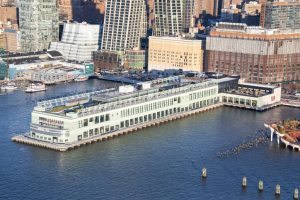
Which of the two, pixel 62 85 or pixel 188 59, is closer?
pixel 62 85

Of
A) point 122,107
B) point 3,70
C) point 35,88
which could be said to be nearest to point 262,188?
point 122,107

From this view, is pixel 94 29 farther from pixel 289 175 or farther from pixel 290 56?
pixel 289 175

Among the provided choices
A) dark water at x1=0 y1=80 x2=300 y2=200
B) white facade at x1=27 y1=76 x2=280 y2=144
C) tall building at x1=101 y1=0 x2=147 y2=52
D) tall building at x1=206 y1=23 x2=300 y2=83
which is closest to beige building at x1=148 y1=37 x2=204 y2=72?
tall building at x1=206 y1=23 x2=300 y2=83


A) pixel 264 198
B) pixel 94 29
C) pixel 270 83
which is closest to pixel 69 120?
pixel 264 198

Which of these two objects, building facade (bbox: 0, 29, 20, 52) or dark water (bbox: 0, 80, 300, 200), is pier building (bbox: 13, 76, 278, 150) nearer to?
dark water (bbox: 0, 80, 300, 200)

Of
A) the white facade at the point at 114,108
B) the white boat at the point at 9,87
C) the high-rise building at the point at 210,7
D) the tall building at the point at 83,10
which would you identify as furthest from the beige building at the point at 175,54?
the high-rise building at the point at 210,7

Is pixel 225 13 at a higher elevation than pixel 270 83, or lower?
higher

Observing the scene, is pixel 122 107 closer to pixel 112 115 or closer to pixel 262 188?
pixel 112 115
